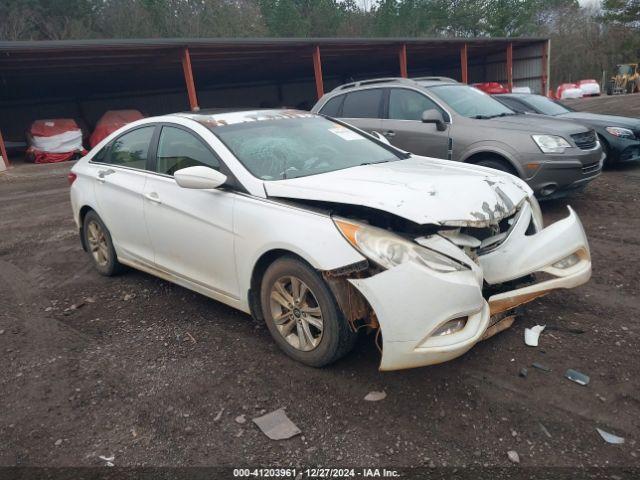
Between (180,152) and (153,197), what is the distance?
42cm

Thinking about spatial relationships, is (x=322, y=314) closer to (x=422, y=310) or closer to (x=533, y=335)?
(x=422, y=310)

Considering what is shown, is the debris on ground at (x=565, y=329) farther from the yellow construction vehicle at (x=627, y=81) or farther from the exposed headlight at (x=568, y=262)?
the yellow construction vehicle at (x=627, y=81)

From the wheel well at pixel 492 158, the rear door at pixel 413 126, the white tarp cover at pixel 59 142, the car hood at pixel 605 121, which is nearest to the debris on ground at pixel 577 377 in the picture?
the wheel well at pixel 492 158

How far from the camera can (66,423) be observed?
2.98 m

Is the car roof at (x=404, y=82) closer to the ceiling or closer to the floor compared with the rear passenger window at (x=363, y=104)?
closer to the ceiling

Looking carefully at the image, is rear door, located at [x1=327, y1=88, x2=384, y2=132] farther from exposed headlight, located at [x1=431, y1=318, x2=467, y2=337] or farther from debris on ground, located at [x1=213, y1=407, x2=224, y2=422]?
debris on ground, located at [x1=213, y1=407, x2=224, y2=422]

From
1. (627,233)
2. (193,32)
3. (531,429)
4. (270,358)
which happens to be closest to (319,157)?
(270,358)

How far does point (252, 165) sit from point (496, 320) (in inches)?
75.8

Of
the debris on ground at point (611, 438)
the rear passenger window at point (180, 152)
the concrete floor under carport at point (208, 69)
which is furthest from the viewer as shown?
the concrete floor under carport at point (208, 69)

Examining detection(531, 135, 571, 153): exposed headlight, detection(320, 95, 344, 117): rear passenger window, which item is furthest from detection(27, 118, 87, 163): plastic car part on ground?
detection(531, 135, 571, 153): exposed headlight

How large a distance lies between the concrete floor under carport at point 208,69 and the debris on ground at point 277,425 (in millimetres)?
14346

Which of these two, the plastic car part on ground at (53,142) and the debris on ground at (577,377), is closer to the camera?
the debris on ground at (577,377)

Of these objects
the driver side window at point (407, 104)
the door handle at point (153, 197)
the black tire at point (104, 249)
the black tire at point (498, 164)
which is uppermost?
the driver side window at point (407, 104)

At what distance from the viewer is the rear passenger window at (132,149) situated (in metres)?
4.60
